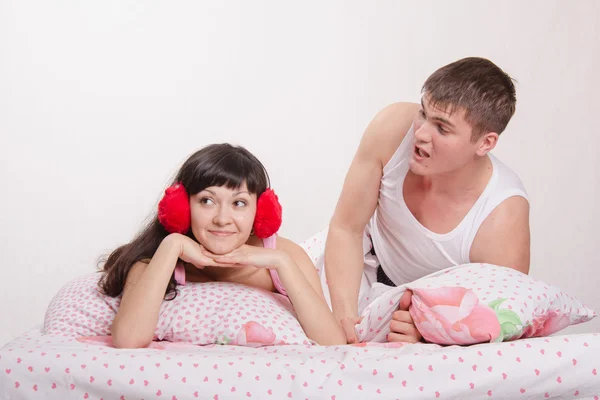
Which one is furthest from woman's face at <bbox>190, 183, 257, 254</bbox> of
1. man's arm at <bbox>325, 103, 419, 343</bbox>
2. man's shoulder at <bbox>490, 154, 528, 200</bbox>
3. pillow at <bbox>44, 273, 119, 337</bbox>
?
man's shoulder at <bbox>490, 154, 528, 200</bbox>

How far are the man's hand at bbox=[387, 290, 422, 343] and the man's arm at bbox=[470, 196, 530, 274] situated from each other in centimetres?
38

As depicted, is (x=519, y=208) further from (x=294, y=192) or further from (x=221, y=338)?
(x=294, y=192)

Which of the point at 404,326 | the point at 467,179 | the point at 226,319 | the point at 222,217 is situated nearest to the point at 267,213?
the point at 222,217

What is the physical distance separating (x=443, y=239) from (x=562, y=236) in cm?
176

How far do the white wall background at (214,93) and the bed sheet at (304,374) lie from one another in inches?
86.7

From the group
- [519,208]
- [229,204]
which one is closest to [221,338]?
[229,204]

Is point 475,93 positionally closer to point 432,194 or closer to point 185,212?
point 432,194

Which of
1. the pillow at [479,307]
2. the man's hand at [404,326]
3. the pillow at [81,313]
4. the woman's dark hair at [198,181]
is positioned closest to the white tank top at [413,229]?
the pillow at [479,307]

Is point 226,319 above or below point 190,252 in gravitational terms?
below

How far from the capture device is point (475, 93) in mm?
2273

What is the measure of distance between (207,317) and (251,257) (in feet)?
0.60

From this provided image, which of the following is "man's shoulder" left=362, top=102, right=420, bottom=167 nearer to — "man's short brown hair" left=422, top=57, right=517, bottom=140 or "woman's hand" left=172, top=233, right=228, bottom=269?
"man's short brown hair" left=422, top=57, right=517, bottom=140

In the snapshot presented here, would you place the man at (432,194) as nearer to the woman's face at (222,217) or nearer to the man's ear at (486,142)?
the man's ear at (486,142)

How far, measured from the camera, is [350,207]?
2.61 meters
